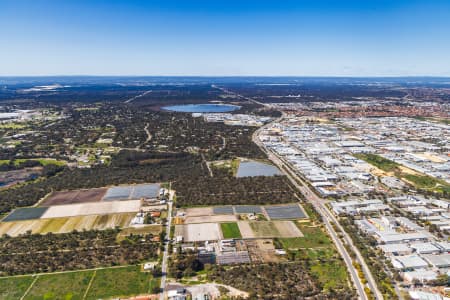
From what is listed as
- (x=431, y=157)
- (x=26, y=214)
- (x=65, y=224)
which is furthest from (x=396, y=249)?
(x=26, y=214)

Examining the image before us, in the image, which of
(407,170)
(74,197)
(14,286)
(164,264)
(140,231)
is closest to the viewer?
Result: (14,286)

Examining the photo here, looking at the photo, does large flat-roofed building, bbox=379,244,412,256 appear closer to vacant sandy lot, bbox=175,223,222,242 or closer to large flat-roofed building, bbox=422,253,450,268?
large flat-roofed building, bbox=422,253,450,268

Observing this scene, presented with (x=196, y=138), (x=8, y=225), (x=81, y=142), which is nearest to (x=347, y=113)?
(x=196, y=138)

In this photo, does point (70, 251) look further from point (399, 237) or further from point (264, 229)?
point (399, 237)

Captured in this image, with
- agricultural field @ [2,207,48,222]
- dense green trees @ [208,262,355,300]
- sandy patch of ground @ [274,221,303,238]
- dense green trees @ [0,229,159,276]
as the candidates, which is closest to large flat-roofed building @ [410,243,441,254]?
dense green trees @ [208,262,355,300]

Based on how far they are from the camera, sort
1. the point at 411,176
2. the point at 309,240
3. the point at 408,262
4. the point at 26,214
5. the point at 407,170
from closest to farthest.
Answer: the point at 408,262
the point at 309,240
the point at 26,214
the point at 411,176
the point at 407,170
